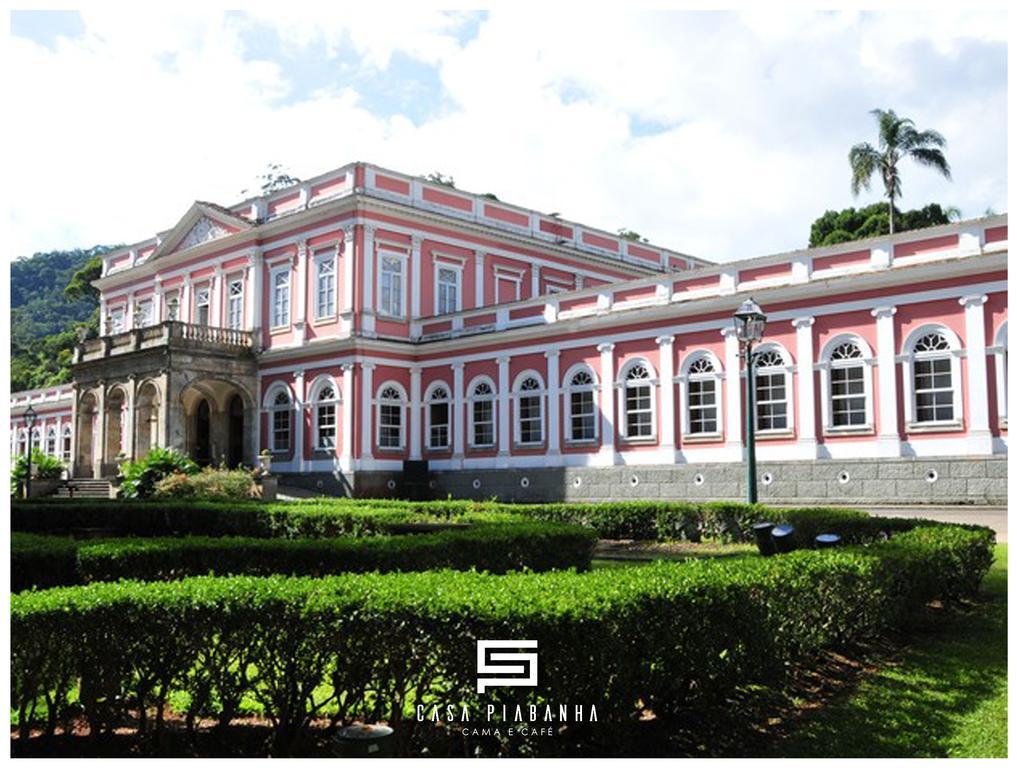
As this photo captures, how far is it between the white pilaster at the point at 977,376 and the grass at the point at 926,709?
11.6 metres

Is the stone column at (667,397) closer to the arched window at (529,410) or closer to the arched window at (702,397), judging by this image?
the arched window at (702,397)

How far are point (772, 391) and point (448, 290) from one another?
12.5 meters

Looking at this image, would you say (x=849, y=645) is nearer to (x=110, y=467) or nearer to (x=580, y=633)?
(x=580, y=633)

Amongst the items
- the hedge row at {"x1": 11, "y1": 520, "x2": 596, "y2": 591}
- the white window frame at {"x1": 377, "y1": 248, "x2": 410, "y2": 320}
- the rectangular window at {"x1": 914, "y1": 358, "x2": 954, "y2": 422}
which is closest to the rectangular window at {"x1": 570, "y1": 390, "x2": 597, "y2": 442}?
the white window frame at {"x1": 377, "y1": 248, "x2": 410, "y2": 320}

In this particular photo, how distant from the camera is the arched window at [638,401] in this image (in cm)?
2373

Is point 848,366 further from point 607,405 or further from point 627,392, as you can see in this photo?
point 607,405

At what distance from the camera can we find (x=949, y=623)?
8.20 m

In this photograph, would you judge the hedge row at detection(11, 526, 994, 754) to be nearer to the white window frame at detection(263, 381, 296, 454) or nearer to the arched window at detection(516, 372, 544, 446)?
the arched window at detection(516, 372, 544, 446)

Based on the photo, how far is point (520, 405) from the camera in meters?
26.6

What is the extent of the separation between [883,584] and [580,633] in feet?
12.8

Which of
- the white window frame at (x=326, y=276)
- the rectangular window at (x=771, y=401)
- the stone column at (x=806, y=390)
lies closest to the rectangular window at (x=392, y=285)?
the white window frame at (x=326, y=276)

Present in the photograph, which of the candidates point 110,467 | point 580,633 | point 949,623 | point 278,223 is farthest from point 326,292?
point 580,633

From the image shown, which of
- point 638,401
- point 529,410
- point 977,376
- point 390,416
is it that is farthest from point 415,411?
point 977,376

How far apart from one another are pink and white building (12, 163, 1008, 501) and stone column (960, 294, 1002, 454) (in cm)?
4
